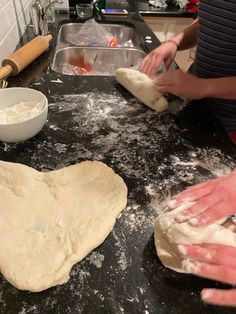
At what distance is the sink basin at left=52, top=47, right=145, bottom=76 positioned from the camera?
1670 mm

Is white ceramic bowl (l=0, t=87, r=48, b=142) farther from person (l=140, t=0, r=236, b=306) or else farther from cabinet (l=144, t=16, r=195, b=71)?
cabinet (l=144, t=16, r=195, b=71)

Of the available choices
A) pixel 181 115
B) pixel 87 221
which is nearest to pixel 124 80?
pixel 181 115

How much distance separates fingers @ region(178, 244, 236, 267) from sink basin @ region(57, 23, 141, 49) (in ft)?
4.75

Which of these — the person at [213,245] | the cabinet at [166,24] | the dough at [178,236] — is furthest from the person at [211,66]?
the cabinet at [166,24]

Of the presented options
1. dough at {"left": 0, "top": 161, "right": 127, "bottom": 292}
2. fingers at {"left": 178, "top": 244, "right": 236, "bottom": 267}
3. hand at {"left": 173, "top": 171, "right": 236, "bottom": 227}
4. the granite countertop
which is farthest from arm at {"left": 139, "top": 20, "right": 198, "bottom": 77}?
fingers at {"left": 178, "top": 244, "right": 236, "bottom": 267}

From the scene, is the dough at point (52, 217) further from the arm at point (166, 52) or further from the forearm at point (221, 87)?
the arm at point (166, 52)

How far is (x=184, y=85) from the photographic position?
3.63ft

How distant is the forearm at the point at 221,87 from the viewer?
1.06 meters

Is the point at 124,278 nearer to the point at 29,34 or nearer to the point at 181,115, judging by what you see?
the point at 181,115

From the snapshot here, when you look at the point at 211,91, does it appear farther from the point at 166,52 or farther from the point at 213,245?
the point at 213,245

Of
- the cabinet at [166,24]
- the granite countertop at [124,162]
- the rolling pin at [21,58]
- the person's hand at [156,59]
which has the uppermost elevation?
the rolling pin at [21,58]

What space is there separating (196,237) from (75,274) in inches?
10.9

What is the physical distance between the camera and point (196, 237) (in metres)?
0.63

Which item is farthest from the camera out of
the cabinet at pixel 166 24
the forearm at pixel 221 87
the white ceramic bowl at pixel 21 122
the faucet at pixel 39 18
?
the cabinet at pixel 166 24
